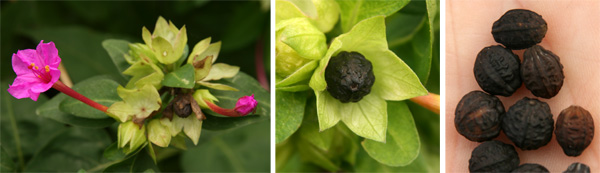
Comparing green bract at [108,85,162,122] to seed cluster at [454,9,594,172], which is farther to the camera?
seed cluster at [454,9,594,172]

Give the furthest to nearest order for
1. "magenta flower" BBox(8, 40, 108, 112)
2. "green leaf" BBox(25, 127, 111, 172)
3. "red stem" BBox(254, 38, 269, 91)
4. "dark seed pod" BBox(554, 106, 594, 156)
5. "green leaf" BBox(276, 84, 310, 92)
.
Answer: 1. "red stem" BBox(254, 38, 269, 91)
2. "dark seed pod" BBox(554, 106, 594, 156)
3. "green leaf" BBox(25, 127, 111, 172)
4. "green leaf" BBox(276, 84, 310, 92)
5. "magenta flower" BBox(8, 40, 108, 112)

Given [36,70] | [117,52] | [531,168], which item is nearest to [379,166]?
[531,168]

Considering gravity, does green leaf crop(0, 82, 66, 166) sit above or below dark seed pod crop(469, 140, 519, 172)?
above

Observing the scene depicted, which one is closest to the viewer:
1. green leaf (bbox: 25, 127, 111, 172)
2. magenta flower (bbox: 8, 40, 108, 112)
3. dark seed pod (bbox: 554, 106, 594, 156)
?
magenta flower (bbox: 8, 40, 108, 112)

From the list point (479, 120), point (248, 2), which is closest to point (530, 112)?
point (479, 120)

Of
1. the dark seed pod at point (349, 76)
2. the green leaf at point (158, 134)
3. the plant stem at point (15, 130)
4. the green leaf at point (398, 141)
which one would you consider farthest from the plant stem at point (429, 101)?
the plant stem at point (15, 130)

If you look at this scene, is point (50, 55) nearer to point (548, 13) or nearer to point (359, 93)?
point (359, 93)

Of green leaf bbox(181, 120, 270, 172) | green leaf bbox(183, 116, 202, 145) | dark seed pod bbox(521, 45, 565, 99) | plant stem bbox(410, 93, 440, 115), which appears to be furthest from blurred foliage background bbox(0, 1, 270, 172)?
dark seed pod bbox(521, 45, 565, 99)

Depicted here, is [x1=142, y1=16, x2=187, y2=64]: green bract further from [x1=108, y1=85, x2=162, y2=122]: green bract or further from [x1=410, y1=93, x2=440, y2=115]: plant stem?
[x1=410, y1=93, x2=440, y2=115]: plant stem
